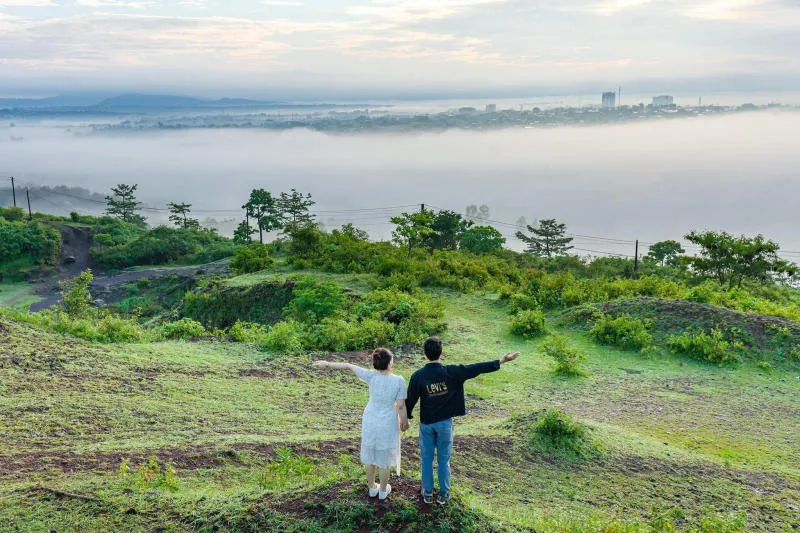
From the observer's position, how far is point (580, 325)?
16844 millimetres

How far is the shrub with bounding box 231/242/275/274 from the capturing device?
86.6ft

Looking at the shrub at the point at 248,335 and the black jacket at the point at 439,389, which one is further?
the shrub at the point at 248,335

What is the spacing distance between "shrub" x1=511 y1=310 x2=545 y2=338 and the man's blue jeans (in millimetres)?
10596

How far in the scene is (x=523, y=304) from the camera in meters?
18.3

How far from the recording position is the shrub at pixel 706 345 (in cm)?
1405

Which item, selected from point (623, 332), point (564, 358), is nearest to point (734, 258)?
point (623, 332)

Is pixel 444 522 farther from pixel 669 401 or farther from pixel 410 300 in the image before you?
pixel 410 300

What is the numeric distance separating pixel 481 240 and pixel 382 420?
37181 millimetres

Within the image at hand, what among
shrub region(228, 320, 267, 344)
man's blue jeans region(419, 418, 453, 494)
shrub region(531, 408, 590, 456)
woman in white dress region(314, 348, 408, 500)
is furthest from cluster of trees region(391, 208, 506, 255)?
woman in white dress region(314, 348, 408, 500)

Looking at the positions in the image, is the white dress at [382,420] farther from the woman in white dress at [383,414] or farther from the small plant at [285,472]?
the small plant at [285,472]

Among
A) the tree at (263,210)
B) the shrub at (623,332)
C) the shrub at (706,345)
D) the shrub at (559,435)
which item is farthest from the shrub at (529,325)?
the tree at (263,210)

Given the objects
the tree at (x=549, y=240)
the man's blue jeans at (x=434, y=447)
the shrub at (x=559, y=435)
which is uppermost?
the man's blue jeans at (x=434, y=447)

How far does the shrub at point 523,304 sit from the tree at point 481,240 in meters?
23.0

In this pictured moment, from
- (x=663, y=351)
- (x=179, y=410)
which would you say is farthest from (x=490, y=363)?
(x=663, y=351)
